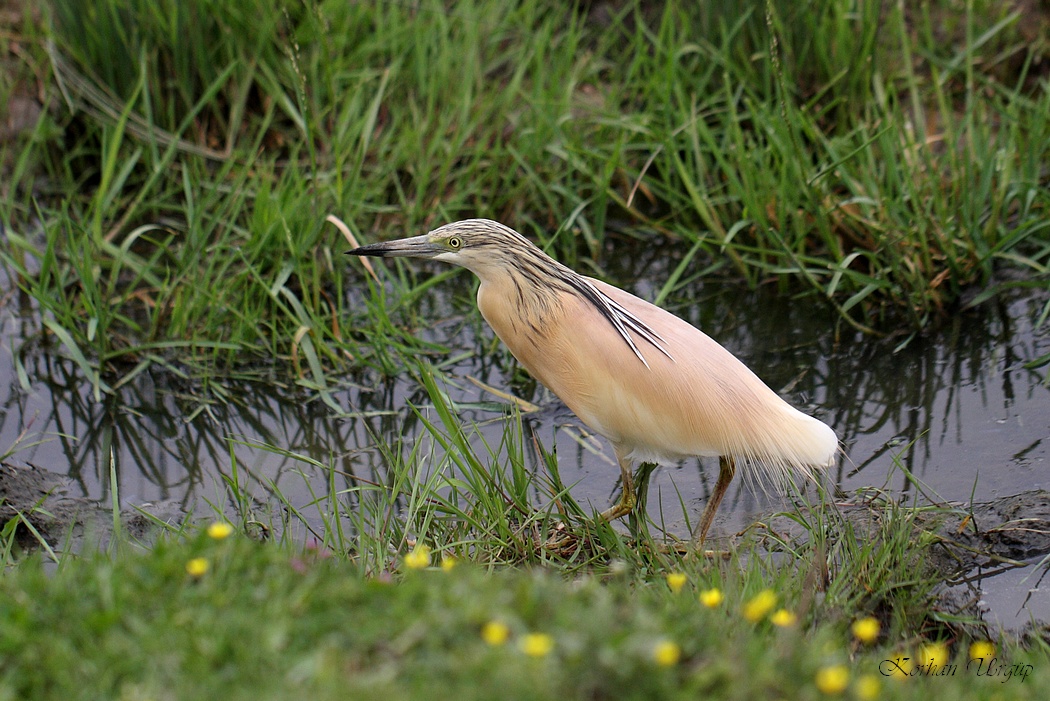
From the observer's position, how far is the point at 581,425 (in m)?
4.18

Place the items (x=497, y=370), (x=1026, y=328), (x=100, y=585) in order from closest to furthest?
(x=100, y=585) < (x=1026, y=328) < (x=497, y=370)

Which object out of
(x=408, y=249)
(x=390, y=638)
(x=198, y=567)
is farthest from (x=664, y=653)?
(x=408, y=249)

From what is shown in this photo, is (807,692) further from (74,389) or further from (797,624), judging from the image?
(74,389)

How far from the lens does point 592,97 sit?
5.64m

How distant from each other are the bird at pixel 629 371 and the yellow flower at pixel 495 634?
141 centimetres

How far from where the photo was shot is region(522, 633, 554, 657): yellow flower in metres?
1.79

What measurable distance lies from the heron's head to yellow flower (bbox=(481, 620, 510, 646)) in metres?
1.64

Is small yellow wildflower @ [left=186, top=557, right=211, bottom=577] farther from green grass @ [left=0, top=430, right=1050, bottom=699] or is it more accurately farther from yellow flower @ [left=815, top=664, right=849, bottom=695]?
yellow flower @ [left=815, top=664, right=849, bottom=695]

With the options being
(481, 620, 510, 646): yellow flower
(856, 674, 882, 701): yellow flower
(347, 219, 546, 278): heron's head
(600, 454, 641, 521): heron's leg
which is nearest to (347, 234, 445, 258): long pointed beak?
(347, 219, 546, 278): heron's head

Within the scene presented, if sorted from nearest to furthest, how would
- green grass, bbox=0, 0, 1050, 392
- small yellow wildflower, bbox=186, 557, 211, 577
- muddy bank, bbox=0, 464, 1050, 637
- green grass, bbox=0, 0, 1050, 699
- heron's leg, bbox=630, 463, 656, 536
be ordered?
green grass, bbox=0, 0, 1050, 699
small yellow wildflower, bbox=186, 557, 211, 577
muddy bank, bbox=0, 464, 1050, 637
heron's leg, bbox=630, 463, 656, 536
green grass, bbox=0, 0, 1050, 392

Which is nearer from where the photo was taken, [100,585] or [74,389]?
[100,585]

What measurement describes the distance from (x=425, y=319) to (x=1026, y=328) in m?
2.42

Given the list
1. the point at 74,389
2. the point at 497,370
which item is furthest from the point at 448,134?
the point at 74,389

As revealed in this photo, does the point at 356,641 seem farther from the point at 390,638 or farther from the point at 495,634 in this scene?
the point at 495,634
